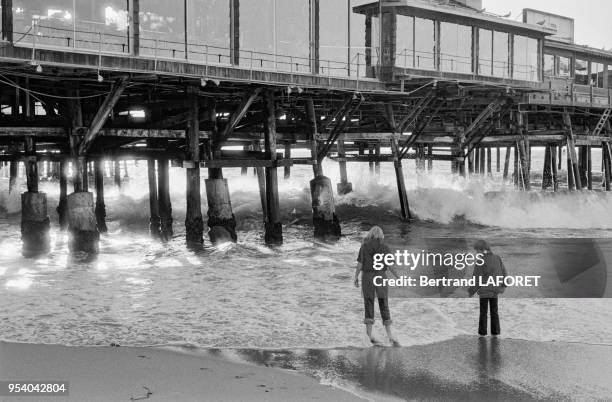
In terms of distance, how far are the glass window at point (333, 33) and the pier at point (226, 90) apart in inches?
1.8

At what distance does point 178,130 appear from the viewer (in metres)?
16.7

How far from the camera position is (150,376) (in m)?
7.08

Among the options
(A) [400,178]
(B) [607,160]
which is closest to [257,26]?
(A) [400,178]

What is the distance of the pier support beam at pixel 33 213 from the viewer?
16.5 m

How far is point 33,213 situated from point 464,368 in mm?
12330

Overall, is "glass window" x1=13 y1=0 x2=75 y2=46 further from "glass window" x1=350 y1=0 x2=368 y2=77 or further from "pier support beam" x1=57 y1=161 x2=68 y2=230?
"glass window" x1=350 y1=0 x2=368 y2=77

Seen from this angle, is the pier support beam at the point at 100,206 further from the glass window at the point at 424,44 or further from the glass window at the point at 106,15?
the glass window at the point at 424,44

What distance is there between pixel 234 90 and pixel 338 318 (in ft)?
29.9

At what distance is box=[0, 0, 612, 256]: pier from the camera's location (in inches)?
584

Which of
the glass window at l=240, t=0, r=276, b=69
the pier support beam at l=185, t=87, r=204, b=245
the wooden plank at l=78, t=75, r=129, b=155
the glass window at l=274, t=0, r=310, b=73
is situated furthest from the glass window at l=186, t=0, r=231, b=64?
the wooden plank at l=78, t=75, r=129, b=155

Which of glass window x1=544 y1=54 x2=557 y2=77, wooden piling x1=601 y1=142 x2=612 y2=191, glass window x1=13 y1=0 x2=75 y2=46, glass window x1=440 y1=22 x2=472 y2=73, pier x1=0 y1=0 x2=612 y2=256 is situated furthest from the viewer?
wooden piling x1=601 y1=142 x2=612 y2=191

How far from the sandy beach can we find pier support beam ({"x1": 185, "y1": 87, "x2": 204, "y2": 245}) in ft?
27.8

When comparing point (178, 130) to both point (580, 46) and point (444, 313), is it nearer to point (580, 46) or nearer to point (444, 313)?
point (444, 313)

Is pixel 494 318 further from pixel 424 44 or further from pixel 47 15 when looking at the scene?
pixel 47 15
